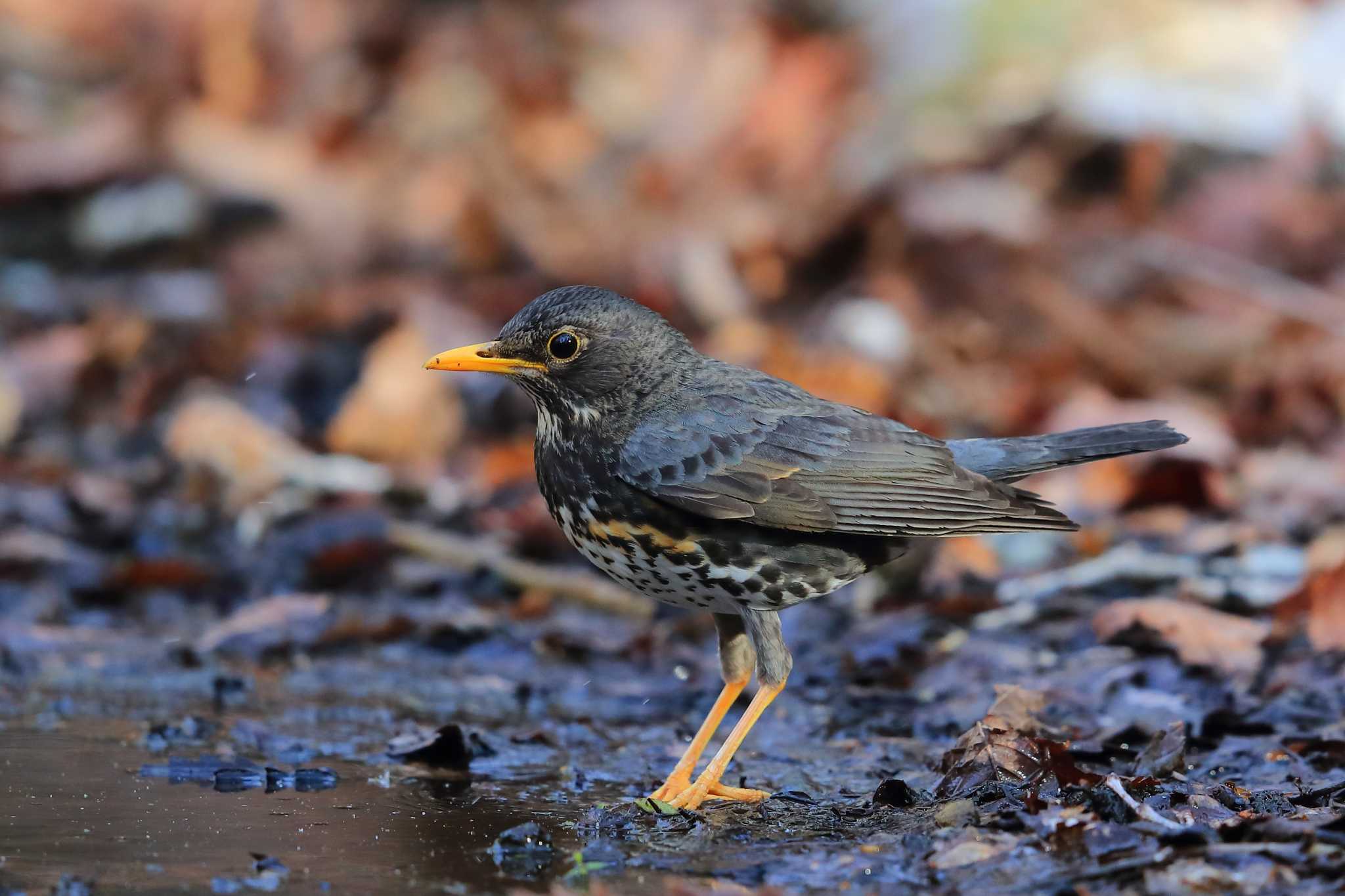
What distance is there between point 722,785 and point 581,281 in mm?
6530

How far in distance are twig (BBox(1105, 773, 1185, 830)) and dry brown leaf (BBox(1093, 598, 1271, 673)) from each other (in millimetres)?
1801

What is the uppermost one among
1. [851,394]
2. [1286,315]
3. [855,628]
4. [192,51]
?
[192,51]

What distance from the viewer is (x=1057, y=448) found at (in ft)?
15.9

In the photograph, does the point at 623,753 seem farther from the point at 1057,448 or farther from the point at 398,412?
the point at 398,412

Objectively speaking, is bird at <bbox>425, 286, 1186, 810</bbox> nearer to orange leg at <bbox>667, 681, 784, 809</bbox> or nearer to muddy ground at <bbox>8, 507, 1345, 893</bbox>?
orange leg at <bbox>667, 681, 784, 809</bbox>

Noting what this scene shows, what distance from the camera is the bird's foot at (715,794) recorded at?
4.04m

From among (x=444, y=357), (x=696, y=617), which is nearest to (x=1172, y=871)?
(x=444, y=357)

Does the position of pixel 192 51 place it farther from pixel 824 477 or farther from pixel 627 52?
pixel 824 477

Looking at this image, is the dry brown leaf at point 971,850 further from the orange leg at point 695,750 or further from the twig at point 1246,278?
the twig at point 1246,278

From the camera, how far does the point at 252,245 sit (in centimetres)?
1090

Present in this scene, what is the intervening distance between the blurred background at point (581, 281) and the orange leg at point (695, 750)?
9.7 inches

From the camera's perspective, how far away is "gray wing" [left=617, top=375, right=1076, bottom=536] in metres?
4.42

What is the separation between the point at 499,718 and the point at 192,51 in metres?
8.65

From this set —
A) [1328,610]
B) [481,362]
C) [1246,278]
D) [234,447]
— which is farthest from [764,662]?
[1246,278]
